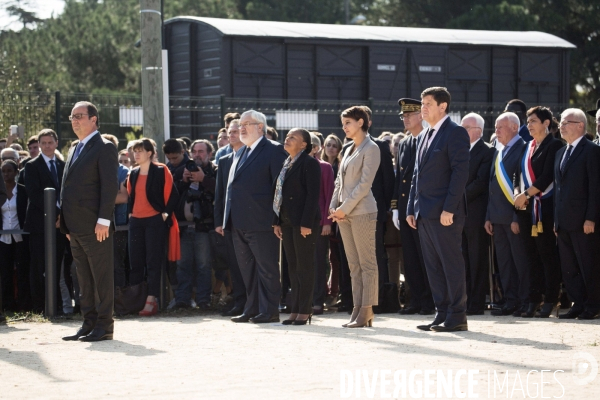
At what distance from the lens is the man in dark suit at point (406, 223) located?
10.7 meters

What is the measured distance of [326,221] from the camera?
11.1 m

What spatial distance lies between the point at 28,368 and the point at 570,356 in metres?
3.95

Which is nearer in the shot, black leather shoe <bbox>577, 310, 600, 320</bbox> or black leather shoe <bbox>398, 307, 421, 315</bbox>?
Answer: black leather shoe <bbox>577, 310, 600, 320</bbox>

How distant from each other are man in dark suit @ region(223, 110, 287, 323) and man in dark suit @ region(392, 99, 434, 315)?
4.34 ft

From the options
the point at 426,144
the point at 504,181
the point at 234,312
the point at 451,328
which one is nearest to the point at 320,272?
the point at 234,312

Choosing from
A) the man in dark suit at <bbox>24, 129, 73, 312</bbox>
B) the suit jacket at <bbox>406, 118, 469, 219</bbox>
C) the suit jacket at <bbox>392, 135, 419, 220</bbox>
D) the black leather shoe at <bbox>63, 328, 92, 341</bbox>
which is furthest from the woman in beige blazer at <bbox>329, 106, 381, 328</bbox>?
the man in dark suit at <bbox>24, 129, 73, 312</bbox>

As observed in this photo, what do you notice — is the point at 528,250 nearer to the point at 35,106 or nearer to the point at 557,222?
the point at 557,222

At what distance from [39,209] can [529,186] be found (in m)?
5.37

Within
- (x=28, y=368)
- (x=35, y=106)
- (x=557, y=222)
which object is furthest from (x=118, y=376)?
(x=35, y=106)

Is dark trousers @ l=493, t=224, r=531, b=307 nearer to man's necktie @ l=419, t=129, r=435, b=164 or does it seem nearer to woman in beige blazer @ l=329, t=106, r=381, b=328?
woman in beige blazer @ l=329, t=106, r=381, b=328

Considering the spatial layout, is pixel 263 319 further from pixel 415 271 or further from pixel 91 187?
pixel 91 187

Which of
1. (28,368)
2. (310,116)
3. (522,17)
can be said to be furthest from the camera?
(522,17)

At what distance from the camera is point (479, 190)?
10.9 metres

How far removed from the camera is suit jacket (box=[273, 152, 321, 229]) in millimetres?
9781
